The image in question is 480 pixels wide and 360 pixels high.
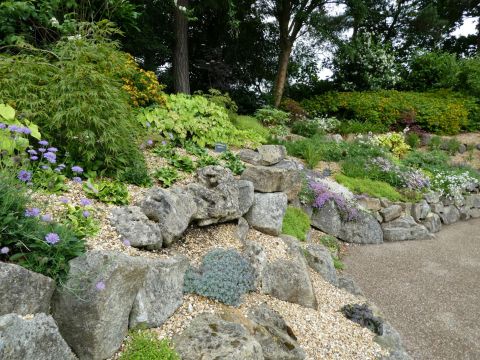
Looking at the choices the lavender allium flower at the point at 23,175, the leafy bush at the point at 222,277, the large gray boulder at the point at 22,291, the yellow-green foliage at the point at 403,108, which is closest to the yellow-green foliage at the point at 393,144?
the yellow-green foliage at the point at 403,108

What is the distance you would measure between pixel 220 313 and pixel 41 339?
1.55m

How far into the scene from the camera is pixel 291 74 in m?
16.3

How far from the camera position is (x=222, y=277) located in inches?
136

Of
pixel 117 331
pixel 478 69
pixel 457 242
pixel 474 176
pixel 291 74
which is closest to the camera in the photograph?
pixel 117 331

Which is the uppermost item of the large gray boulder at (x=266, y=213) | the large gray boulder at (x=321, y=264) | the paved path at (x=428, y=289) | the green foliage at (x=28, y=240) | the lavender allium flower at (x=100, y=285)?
the green foliage at (x=28, y=240)

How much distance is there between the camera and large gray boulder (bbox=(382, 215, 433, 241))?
7160 mm

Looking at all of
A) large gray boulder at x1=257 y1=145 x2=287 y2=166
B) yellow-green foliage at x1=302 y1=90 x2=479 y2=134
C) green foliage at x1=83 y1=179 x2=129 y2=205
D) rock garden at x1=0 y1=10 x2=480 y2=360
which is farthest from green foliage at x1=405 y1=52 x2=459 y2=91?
green foliage at x1=83 y1=179 x2=129 y2=205

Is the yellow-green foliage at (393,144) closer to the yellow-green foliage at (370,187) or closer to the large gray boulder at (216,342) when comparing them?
the yellow-green foliage at (370,187)

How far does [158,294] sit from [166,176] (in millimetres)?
1788

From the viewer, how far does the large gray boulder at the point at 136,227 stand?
310 cm

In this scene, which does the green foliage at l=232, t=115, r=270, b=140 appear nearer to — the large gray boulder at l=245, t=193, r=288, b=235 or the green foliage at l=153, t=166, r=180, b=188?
the large gray boulder at l=245, t=193, r=288, b=235

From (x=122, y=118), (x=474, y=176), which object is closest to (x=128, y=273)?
(x=122, y=118)

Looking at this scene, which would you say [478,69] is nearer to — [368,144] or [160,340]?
[368,144]

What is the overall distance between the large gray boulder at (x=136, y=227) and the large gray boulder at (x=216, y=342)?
31.3 inches
